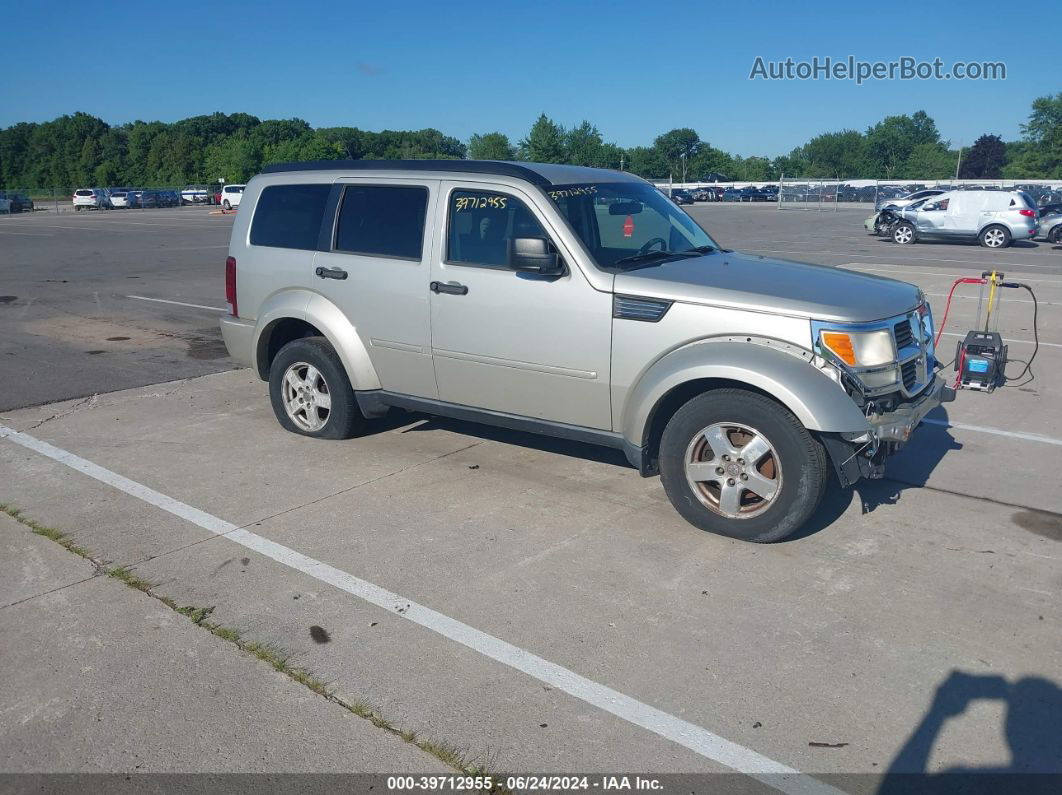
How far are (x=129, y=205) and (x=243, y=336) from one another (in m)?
65.6

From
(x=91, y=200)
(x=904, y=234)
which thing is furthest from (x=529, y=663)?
(x=91, y=200)

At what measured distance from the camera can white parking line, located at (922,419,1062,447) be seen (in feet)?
21.8

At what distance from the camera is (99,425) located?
710 centimetres

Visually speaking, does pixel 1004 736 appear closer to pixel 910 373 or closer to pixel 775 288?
pixel 910 373

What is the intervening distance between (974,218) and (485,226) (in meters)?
24.7

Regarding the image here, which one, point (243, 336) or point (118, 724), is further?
point (243, 336)

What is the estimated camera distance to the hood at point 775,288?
4.58 m

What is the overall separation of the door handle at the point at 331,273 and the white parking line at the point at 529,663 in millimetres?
1852

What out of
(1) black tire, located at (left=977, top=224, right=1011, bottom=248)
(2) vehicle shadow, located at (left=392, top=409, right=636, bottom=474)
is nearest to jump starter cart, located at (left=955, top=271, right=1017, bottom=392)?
(2) vehicle shadow, located at (left=392, top=409, right=636, bottom=474)

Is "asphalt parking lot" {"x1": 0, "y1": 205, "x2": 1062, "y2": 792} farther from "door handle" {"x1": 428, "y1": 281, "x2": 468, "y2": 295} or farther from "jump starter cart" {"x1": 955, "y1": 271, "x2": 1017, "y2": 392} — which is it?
"door handle" {"x1": 428, "y1": 281, "x2": 468, "y2": 295}

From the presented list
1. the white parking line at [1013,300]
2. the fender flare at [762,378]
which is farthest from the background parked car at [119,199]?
the fender flare at [762,378]

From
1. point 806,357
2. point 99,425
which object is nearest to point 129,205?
point 99,425

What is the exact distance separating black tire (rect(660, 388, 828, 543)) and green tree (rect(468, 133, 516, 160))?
185ft

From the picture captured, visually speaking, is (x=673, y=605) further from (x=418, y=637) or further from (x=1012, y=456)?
(x=1012, y=456)
